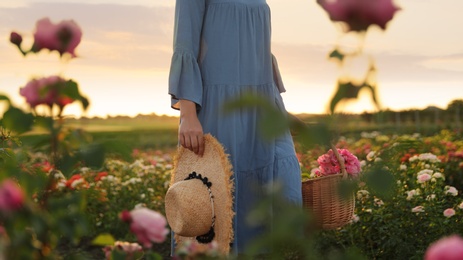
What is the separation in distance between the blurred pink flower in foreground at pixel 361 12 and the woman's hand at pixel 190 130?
154 cm

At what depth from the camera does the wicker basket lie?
123 inches

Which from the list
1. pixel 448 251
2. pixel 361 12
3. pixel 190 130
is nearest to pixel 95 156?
pixel 361 12

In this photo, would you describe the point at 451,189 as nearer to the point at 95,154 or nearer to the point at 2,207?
the point at 95,154

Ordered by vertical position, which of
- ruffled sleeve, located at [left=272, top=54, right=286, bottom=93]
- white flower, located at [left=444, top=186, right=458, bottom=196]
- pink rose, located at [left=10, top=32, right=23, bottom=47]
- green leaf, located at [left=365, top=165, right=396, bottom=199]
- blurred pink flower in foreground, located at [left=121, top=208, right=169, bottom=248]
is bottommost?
white flower, located at [left=444, top=186, right=458, bottom=196]

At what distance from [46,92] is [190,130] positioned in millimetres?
1151

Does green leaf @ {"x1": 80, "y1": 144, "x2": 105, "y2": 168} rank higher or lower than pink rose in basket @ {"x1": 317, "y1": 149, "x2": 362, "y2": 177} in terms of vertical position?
higher

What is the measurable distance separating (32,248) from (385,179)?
72cm

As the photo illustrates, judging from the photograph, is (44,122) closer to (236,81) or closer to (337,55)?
(337,55)

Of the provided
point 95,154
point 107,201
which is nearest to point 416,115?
point 107,201

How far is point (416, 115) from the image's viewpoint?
53.4 feet

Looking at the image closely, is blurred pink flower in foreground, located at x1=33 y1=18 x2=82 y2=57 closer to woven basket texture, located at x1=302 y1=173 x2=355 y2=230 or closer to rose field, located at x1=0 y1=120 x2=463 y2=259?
rose field, located at x1=0 y1=120 x2=463 y2=259

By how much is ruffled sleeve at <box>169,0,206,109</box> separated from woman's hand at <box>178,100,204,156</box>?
4cm

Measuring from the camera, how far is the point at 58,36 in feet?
5.84

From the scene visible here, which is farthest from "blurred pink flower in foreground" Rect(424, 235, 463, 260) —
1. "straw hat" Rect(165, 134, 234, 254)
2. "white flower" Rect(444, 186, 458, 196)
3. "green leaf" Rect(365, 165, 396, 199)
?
"white flower" Rect(444, 186, 458, 196)
